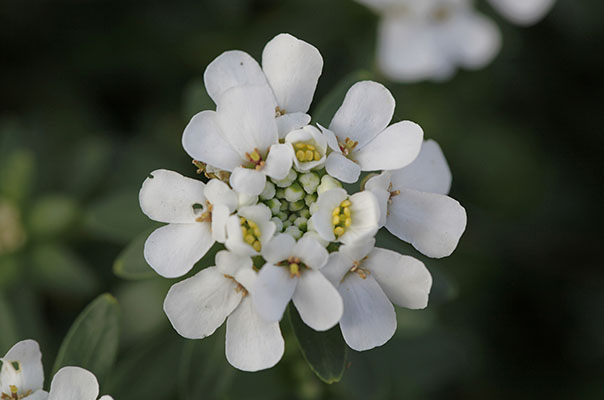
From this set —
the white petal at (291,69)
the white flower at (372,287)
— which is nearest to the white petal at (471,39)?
the white petal at (291,69)

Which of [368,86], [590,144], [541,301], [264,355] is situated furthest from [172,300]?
[590,144]

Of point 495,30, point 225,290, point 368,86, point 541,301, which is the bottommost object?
point 541,301

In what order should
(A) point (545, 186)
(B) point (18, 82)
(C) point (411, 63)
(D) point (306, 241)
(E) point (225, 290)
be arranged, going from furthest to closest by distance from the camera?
(A) point (545, 186), (B) point (18, 82), (C) point (411, 63), (E) point (225, 290), (D) point (306, 241)

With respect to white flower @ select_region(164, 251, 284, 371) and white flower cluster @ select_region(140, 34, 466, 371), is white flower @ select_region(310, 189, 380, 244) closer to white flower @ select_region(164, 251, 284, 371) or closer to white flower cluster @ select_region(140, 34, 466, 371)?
white flower cluster @ select_region(140, 34, 466, 371)

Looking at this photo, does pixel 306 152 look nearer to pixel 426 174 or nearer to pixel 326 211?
pixel 326 211

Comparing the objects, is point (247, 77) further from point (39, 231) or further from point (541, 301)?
point (541, 301)

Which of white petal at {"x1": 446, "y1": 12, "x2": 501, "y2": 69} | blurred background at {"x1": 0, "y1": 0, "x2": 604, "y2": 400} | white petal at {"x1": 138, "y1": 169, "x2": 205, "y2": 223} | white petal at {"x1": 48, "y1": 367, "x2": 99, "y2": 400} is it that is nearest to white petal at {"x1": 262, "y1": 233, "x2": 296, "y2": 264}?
white petal at {"x1": 138, "y1": 169, "x2": 205, "y2": 223}
